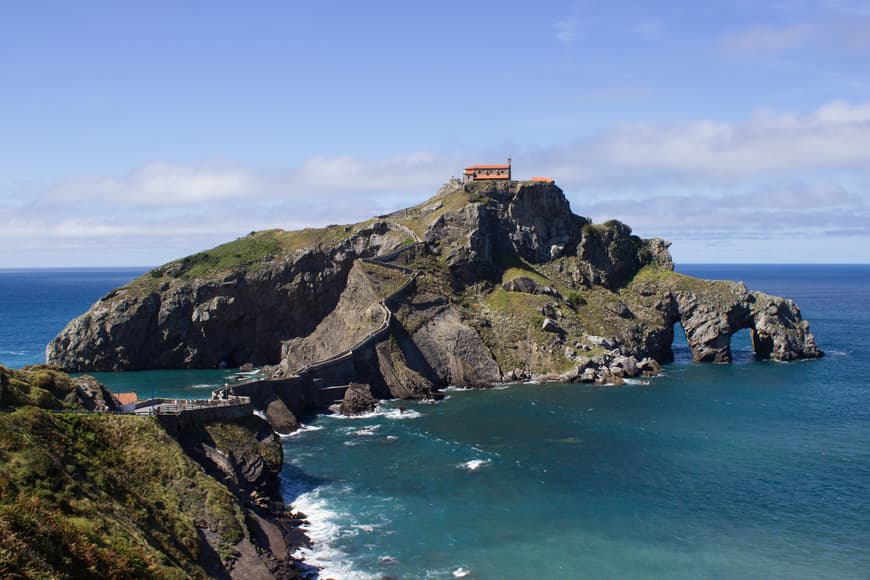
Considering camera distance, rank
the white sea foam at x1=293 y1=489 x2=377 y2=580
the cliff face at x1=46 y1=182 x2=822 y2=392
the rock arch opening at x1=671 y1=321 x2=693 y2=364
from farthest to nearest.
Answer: the rock arch opening at x1=671 y1=321 x2=693 y2=364 → the cliff face at x1=46 y1=182 x2=822 y2=392 → the white sea foam at x1=293 y1=489 x2=377 y2=580

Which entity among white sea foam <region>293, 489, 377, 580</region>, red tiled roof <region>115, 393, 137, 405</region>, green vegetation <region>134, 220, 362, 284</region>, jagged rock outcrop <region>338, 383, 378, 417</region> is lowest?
white sea foam <region>293, 489, 377, 580</region>

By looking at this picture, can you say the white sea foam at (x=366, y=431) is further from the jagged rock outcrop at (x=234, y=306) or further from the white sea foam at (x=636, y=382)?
the jagged rock outcrop at (x=234, y=306)

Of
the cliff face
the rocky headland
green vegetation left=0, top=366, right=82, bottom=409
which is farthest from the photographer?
the cliff face

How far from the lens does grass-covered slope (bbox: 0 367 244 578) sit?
31.4m

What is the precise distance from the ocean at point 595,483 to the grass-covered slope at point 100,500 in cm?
968

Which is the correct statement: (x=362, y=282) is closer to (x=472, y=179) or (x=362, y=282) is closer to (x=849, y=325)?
(x=472, y=179)

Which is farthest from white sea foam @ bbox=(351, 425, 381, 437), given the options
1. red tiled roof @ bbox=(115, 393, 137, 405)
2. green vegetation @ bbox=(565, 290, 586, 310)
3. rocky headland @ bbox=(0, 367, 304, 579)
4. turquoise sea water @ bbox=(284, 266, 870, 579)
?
green vegetation @ bbox=(565, 290, 586, 310)

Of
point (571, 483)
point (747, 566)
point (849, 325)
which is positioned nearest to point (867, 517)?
point (747, 566)

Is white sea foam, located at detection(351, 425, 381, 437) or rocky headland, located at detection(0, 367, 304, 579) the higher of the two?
rocky headland, located at detection(0, 367, 304, 579)

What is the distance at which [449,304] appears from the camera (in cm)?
12150

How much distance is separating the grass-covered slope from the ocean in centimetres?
968

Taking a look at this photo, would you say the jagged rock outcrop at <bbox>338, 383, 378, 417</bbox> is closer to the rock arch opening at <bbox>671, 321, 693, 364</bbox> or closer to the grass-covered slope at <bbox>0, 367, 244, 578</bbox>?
the grass-covered slope at <bbox>0, 367, 244, 578</bbox>

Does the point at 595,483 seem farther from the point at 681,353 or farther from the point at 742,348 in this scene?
the point at 742,348

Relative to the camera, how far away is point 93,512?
124 feet
